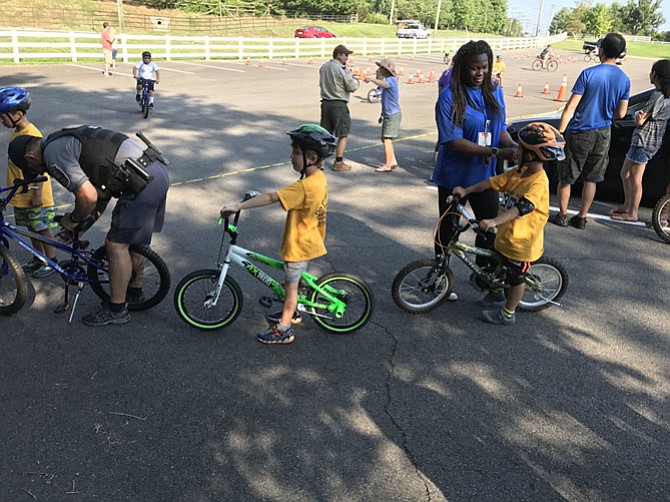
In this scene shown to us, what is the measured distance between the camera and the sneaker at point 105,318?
4445mm

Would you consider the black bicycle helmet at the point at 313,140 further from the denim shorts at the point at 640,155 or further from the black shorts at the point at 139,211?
the denim shorts at the point at 640,155

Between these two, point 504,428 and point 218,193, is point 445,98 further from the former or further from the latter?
point 218,193

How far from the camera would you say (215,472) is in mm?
3064

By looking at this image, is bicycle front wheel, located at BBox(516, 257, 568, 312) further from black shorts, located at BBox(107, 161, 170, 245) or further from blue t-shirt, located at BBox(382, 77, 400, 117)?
blue t-shirt, located at BBox(382, 77, 400, 117)

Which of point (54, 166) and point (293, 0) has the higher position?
point (293, 0)

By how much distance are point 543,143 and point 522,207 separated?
0.47 meters

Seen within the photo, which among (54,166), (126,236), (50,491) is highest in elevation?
(54,166)

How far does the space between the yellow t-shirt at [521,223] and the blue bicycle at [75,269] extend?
2.66m

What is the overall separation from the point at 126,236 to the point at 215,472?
1.91m

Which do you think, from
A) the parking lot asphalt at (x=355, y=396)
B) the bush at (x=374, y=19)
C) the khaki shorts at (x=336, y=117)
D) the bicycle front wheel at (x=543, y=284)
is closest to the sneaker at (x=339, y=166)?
the khaki shorts at (x=336, y=117)

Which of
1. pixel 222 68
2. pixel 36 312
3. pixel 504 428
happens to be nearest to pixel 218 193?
pixel 36 312

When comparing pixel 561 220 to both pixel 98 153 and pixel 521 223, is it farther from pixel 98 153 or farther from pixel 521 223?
pixel 98 153

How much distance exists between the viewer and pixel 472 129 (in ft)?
15.0

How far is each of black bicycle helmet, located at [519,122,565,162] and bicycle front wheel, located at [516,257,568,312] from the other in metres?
1.02
